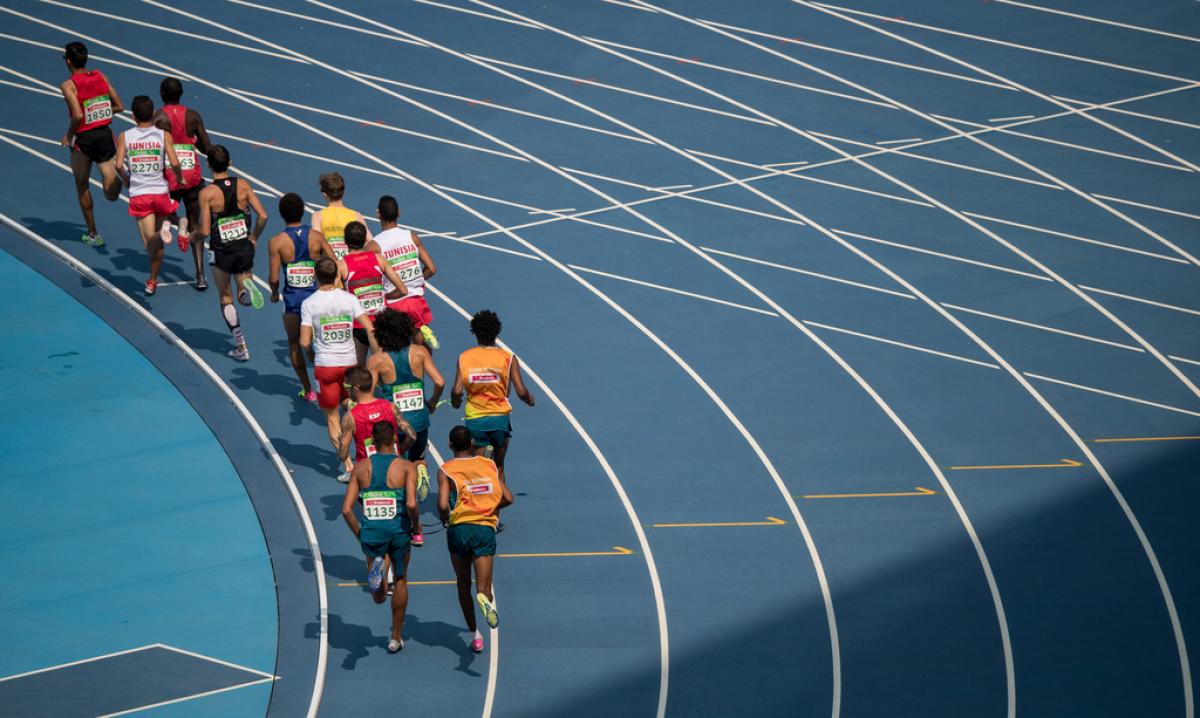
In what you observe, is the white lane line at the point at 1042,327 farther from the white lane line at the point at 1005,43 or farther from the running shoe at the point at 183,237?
the running shoe at the point at 183,237

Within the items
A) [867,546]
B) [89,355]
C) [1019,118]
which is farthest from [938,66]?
[89,355]

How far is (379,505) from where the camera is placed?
10953 millimetres

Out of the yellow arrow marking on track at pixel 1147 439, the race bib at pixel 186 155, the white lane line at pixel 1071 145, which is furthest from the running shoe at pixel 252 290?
the white lane line at pixel 1071 145

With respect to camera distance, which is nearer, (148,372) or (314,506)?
(314,506)

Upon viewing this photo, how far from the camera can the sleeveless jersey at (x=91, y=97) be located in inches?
637

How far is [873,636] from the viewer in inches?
477

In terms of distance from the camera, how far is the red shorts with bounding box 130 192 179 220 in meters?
15.6

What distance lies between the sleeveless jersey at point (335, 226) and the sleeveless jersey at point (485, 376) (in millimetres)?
2470

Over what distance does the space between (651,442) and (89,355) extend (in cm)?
595

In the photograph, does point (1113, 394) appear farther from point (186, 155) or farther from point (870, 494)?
point (186, 155)

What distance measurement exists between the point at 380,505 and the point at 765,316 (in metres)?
7.38

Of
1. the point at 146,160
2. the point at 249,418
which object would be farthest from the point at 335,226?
the point at 146,160

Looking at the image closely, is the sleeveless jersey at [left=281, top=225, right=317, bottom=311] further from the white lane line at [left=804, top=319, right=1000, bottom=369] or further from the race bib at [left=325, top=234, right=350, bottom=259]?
the white lane line at [left=804, top=319, right=1000, bottom=369]

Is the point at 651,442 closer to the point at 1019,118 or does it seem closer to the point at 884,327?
the point at 884,327
